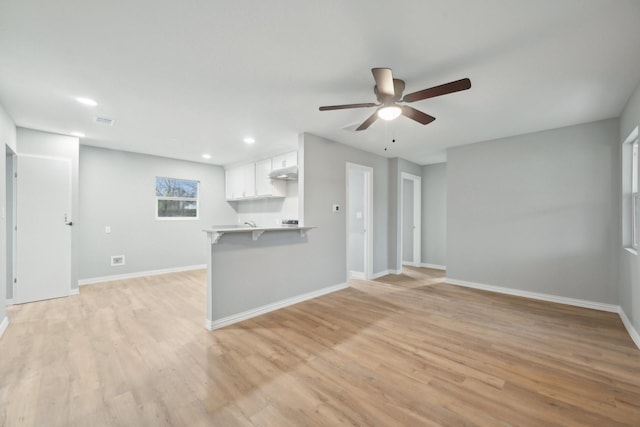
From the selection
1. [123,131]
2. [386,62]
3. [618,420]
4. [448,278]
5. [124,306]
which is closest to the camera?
[618,420]

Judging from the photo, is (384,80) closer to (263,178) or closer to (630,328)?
(630,328)

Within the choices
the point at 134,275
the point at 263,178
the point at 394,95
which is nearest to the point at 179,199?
the point at 134,275

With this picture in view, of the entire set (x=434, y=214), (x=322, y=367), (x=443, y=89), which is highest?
(x=443, y=89)

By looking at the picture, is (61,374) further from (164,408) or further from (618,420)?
(618,420)

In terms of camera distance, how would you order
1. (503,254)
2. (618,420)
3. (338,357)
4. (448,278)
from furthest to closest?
(448,278) < (503,254) < (338,357) < (618,420)

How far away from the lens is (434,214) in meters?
6.39

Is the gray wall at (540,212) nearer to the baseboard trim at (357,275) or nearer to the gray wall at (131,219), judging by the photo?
the baseboard trim at (357,275)

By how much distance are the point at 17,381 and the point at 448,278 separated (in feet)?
18.0

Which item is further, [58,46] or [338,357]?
[338,357]

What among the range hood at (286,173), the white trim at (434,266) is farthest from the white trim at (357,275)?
the range hood at (286,173)

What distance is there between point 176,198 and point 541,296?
23.3ft

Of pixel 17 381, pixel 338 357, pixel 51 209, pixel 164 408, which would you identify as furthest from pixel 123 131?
pixel 338 357

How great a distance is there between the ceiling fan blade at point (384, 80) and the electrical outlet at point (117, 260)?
18.5 feet

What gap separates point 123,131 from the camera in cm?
393
